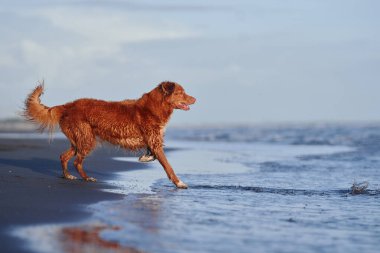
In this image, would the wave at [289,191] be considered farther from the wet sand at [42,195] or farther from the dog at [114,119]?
the wet sand at [42,195]

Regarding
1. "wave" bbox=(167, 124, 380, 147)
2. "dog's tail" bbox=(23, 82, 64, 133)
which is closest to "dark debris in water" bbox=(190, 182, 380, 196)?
"dog's tail" bbox=(23, 82, 64, 133)

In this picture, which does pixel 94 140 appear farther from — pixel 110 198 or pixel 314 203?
pixel 314 203

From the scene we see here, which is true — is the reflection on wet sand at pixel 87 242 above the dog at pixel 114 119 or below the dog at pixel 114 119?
below

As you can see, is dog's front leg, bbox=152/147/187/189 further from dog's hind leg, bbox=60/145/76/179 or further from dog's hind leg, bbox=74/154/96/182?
dog's hind leg, bbox=60/145/76/179

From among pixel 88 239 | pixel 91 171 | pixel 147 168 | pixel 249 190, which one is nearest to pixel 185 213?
pixel 88 239

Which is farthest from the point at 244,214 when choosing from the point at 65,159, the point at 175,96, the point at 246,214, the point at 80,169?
the point at 65,159

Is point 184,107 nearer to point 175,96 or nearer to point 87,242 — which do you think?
point 175,96

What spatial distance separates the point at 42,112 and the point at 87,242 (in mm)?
5801

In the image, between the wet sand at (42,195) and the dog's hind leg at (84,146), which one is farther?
the dog's hind leg at (84,146)

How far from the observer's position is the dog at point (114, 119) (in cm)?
1059

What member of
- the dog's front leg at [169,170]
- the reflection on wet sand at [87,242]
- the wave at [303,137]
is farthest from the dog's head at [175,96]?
the wave at [303,137]

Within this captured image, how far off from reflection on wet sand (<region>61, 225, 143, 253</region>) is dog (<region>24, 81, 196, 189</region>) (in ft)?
14.8

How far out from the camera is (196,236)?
19.2 ft

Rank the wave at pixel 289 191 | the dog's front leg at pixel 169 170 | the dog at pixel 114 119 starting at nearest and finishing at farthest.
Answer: the wave at pixel 289 191, the dog's front leg at pixel 169 170, the dog at pixel 114 119
